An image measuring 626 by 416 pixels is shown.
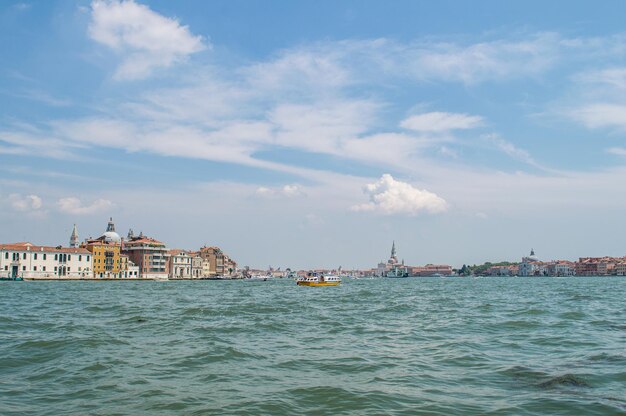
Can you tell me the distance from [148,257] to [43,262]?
1228 inches

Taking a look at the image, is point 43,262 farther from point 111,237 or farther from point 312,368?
point 312,368

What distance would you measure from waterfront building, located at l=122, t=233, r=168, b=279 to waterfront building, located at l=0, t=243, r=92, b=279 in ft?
56.0

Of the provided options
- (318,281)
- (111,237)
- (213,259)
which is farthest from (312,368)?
(213,259)

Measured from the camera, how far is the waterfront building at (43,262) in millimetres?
116312

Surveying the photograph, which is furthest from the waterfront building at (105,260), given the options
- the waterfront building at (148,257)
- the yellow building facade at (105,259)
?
the waterfront building at (148,257)

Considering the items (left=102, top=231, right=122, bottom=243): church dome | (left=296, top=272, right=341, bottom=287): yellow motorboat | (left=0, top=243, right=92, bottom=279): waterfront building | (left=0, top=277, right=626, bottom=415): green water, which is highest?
(left=102, top=231, right=122, bottom=243): church dome

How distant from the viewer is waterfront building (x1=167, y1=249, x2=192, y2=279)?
162 metres

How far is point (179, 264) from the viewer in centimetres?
16462

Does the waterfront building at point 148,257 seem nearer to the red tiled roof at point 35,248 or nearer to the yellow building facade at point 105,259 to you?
the yellow building facade at point 105,259

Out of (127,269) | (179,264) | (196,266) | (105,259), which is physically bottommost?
(127,269)

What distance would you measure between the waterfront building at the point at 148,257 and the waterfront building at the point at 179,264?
20.5 feet

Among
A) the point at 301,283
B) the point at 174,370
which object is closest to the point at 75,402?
the point at 174,370

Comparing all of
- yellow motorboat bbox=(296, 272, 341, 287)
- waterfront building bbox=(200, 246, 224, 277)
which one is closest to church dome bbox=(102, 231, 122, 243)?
waterfront building bbox=(200, 246, 224, 277)

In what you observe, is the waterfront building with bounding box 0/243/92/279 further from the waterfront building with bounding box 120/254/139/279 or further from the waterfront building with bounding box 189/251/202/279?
the waterfront building with bounding box 189/251/202/279
